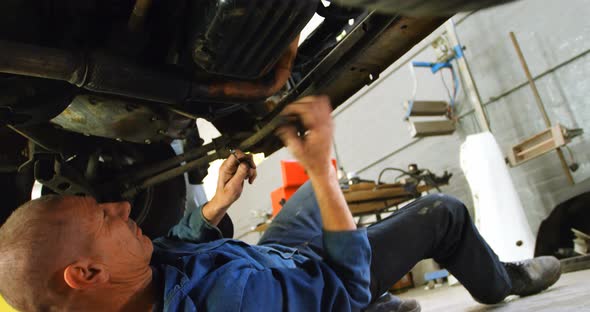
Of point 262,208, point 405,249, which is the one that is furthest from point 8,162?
point 262,208

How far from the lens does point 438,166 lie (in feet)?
10.9

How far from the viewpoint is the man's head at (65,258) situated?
77cm

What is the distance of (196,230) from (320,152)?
0.50 metres

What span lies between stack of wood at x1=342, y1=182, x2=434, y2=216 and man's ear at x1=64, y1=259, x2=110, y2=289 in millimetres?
1881

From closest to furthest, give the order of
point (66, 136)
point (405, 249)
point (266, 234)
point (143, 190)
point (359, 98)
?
point (405, 249) → point (266, 234) → point (66, 136) → point (143, 190) → point (359, 98)

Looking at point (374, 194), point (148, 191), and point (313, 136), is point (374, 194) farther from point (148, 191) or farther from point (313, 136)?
point (313, 136)

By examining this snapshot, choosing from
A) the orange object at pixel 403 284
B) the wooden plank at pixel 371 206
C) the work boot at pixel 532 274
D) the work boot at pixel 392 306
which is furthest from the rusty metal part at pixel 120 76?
the orange object at pixel 403 284

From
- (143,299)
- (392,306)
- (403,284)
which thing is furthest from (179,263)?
(403,284)

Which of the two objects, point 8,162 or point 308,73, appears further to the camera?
point 8,162

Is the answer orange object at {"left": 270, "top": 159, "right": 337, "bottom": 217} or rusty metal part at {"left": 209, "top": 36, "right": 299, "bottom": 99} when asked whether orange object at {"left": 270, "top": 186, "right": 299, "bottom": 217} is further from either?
rusty metal part at {"left": 209, "top": 36, "right": 299, "bottom": 99}

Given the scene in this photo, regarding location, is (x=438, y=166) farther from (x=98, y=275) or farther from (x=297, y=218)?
(x=98, y=275)

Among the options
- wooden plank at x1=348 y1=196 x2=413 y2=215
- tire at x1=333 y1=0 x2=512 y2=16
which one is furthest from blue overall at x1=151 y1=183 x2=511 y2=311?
wooden plank at x1=348 y1=196 x2=413 y2=215

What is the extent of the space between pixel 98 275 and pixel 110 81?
1.31 ft

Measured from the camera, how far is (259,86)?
104 cm
